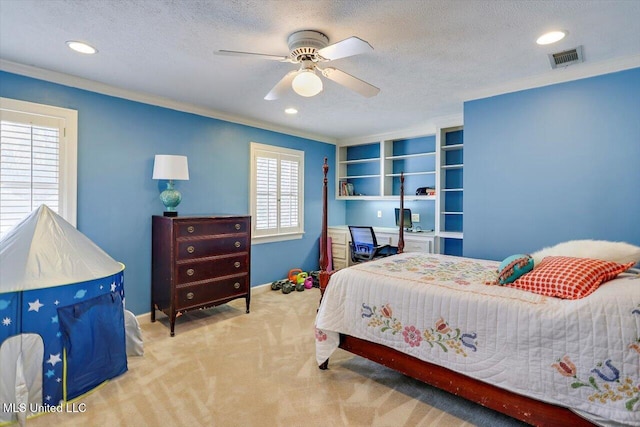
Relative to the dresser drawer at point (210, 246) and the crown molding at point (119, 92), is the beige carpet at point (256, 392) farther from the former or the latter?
the crown molding at point (119, 92)

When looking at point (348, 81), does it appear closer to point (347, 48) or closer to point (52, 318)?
point (347, 48)

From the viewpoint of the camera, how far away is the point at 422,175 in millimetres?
5066

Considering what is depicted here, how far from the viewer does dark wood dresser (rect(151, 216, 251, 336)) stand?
3.21 meters

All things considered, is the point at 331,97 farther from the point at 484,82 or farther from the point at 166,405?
the point at 166,405

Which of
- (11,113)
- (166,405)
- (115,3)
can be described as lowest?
(166,405)

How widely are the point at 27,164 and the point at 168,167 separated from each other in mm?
1098

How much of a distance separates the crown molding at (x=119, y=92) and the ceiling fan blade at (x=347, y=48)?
2345 millimetres

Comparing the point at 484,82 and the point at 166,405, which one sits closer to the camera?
the point at 166,405

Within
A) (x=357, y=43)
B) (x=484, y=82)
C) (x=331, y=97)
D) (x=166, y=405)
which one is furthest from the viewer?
(x=331, y=97)

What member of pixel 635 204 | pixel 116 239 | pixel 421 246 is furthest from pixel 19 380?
pixel 635 204

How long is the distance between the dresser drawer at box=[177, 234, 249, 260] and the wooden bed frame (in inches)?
67.8

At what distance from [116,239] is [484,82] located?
396 centimetres

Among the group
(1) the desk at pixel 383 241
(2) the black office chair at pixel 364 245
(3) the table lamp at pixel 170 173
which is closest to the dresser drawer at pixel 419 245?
(1) the desk at pixel 383 241

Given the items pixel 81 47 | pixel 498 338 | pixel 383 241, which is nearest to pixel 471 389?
pixel 498 338
